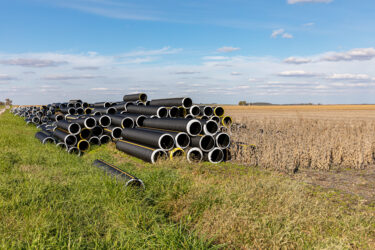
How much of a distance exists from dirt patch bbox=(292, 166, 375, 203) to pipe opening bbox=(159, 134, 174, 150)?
4.58 metres

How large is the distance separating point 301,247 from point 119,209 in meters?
2.96

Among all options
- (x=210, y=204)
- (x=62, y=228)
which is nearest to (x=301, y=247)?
(x=210, y=204)

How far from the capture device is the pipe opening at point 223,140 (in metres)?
10.1

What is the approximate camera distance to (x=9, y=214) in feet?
14.0

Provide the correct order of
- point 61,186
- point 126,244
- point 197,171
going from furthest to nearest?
1. point 197,171
2. point 61,186
3. point 126,244

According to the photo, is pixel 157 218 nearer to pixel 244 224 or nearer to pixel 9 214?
pixel 244 224

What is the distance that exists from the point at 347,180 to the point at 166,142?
632 cm

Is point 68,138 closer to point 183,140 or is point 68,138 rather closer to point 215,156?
point 183,140

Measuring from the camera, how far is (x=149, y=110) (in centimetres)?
1314

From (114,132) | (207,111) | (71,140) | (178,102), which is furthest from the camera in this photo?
(207,111)

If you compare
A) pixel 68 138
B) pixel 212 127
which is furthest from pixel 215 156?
pixel 68 138

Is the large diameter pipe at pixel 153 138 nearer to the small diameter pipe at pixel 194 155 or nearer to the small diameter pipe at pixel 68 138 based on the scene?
the small diameter pipe at pixel 194 155

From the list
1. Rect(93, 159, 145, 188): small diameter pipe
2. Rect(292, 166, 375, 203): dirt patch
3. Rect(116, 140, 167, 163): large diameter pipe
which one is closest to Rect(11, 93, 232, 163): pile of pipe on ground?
Rect(116, 140, 167, 163): large diameter pipe

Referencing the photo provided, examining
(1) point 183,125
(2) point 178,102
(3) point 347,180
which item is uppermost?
(2) point 178,102
